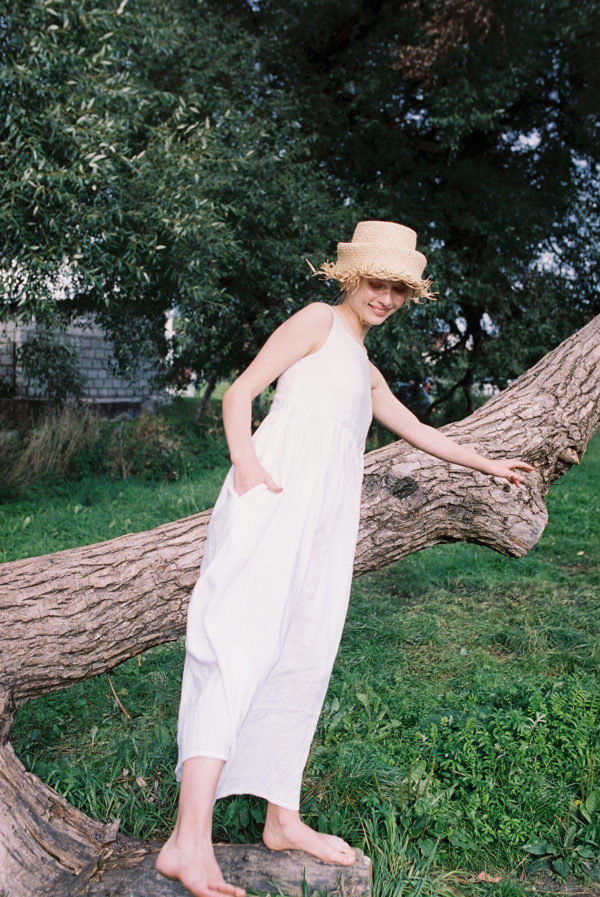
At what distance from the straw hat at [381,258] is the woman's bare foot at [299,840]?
1.73m

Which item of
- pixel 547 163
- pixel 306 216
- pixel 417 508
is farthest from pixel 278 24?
pixel 417 508

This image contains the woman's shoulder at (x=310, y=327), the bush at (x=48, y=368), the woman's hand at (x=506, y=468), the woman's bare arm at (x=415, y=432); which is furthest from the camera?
the bush at (x=48, y=368)

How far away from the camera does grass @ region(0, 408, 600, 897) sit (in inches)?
102

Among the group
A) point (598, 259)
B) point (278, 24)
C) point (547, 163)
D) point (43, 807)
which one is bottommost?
point (43, 807)

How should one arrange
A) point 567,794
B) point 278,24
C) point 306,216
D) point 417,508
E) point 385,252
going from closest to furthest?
point 385,252
point 567,794
point 417,508
point 306,216
point 278,24

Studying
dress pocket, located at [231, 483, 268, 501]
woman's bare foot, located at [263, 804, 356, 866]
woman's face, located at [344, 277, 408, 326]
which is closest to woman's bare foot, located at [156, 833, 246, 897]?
woman's bare foot, located at [263, 804, 356, 866]

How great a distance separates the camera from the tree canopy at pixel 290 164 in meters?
7.20

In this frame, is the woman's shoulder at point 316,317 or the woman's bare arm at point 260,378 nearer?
the woman's bare arm at point 260,378

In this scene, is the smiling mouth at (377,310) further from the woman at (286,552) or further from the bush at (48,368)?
the bush at (48,368)

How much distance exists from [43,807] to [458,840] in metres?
1.44

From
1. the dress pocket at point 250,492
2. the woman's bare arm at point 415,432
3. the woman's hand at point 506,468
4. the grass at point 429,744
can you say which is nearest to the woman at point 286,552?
the dress pocket at point 250,492

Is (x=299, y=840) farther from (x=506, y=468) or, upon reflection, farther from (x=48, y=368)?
(x=48, y=368)

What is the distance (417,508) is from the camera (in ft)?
11.5

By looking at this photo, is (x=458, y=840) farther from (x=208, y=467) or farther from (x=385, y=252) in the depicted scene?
(x=208, y=467)
